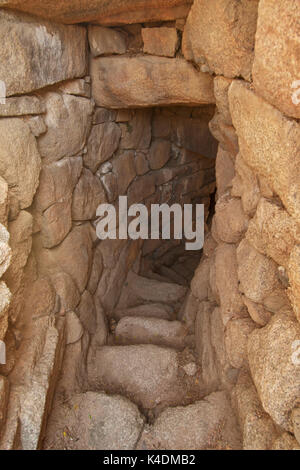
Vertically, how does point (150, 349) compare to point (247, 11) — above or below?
below

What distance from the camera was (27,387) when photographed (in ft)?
5.49

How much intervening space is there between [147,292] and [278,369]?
199 centimetres

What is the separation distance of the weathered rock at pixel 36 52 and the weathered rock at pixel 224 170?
96 cm

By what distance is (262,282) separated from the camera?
1.60 metres

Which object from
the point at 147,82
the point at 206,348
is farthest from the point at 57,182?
the point at 206,348

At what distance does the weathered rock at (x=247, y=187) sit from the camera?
5.42 ft

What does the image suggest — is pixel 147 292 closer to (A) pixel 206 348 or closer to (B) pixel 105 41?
(A) pixel 206 348

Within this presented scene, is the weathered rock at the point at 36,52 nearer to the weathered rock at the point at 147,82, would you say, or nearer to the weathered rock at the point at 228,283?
the weathered rock at the point at 147,82

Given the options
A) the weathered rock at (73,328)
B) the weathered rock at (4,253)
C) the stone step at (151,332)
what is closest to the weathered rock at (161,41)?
the weathered rock at (4,253)

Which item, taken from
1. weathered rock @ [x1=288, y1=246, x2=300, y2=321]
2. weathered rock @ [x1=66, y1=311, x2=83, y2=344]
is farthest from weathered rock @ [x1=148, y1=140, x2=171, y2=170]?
weathered rock @ [x1=288, y1=246, x2=300, y2=321]
